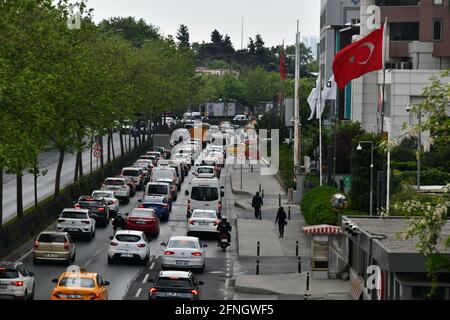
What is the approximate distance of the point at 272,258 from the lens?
43188 mm

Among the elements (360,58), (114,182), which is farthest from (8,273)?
(114,182)

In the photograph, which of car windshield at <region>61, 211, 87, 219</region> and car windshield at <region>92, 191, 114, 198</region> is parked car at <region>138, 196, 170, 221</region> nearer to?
car windshield at <region>92, 191, 114, 198</region>

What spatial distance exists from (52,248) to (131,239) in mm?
2975

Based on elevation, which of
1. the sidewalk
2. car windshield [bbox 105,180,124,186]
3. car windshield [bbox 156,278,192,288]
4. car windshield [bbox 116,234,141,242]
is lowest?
the sidewalk

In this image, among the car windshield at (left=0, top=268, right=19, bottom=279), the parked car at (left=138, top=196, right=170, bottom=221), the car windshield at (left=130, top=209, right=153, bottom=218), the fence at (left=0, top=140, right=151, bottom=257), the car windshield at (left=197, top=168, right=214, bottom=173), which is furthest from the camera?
the car windshield at (left=197, top=168, right=214, bottom=173)

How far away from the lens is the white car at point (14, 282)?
28.8 meters

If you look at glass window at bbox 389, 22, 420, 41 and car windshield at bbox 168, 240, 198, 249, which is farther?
glass window at bbox 389, 22, 420, 41

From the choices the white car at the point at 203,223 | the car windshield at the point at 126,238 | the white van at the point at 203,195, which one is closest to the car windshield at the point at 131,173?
the white van at the point at 203,195

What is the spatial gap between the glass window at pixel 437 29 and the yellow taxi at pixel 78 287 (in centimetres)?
6480

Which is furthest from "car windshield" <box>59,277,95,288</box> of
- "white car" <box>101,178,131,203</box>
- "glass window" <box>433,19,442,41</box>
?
"glass window" <box>433,19,442,41</box>

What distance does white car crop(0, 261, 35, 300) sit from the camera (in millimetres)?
28797

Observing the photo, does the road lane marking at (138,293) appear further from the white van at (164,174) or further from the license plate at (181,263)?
the white van at (164,174)
